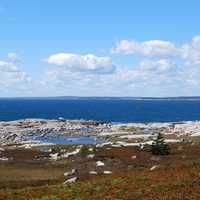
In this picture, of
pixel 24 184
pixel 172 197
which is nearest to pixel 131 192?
pixel 172 197

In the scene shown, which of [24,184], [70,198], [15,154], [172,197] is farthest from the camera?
[15,154]

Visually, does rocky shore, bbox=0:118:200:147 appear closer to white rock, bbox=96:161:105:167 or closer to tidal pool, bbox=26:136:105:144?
tidal pool, bbox=26:136:105:144

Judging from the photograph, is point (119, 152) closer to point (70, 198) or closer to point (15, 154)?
point (15, 154)

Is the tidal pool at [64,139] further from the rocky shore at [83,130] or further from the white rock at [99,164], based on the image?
the white rock at [99,164]

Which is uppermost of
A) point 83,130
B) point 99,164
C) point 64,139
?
point 99,164

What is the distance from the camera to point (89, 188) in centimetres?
2955

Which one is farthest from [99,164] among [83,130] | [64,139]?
[83,130]

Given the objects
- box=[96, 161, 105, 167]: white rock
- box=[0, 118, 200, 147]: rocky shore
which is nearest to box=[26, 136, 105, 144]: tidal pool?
box=[0, 118, 200, 147]: rocky shore

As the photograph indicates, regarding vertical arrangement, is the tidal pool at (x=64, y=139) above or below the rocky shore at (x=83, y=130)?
below

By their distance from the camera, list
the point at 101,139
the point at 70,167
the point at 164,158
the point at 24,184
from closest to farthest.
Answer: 1. the point at 24,184
2. the point at 70,167
3. the point at 164,158
4. the point at 101,139

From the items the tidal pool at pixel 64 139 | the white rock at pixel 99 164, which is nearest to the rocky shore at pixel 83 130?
the tidal pool at pixel 64 139

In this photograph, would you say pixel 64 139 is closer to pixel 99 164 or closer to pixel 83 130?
pixel 83 130

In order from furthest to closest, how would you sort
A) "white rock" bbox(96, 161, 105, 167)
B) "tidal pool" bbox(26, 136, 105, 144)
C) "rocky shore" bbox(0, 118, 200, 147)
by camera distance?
"rocky shore" bbox(0, 118, 200, 147)
"tidal pool" bbox(26, 136, 105, 144)
"white rock" bbox(96, 161, 105, 167)

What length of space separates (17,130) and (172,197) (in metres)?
148
